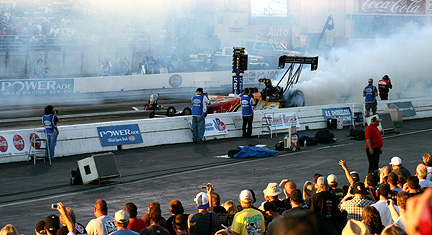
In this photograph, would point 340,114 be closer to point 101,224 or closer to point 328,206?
point 328,206

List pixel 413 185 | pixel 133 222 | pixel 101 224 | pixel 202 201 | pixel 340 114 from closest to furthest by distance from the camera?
1. pixel 101 224
2. pixel 202 201
3. pixel 133 222
4. pixel 413 185
5. pixel 340 114

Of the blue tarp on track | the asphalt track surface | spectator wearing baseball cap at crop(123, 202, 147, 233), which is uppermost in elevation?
spectator wearing baseball cap at crop(123, 202, 147, 233)

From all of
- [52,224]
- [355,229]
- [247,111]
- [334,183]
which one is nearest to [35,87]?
[247,111]

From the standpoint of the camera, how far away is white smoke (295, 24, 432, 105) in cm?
3728

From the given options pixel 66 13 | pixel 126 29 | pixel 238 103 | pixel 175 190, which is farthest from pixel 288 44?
pixel 175 190

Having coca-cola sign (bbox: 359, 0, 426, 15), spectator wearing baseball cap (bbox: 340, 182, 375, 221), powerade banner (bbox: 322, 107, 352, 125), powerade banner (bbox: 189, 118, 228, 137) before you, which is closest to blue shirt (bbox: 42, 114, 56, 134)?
powerade banner (bbox: 189, 118, 228, 137)

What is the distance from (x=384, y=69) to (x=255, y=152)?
23.2 metres

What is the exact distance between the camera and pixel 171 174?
16953mm

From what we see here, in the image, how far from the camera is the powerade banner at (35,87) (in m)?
33.4

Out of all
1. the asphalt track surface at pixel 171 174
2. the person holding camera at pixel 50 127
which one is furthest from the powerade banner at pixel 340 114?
the person holding camera at pixel 50 127

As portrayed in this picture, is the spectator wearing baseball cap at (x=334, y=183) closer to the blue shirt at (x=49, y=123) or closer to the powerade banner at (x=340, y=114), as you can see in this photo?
the blue shirt at (x=49, y=123)

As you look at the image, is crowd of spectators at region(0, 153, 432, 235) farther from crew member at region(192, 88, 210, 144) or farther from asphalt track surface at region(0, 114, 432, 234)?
crew member at region(192, 88, 210, 144)

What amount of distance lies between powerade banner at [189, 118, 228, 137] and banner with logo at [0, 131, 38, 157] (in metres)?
6.44

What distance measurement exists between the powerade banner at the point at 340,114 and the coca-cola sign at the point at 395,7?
3799cm
